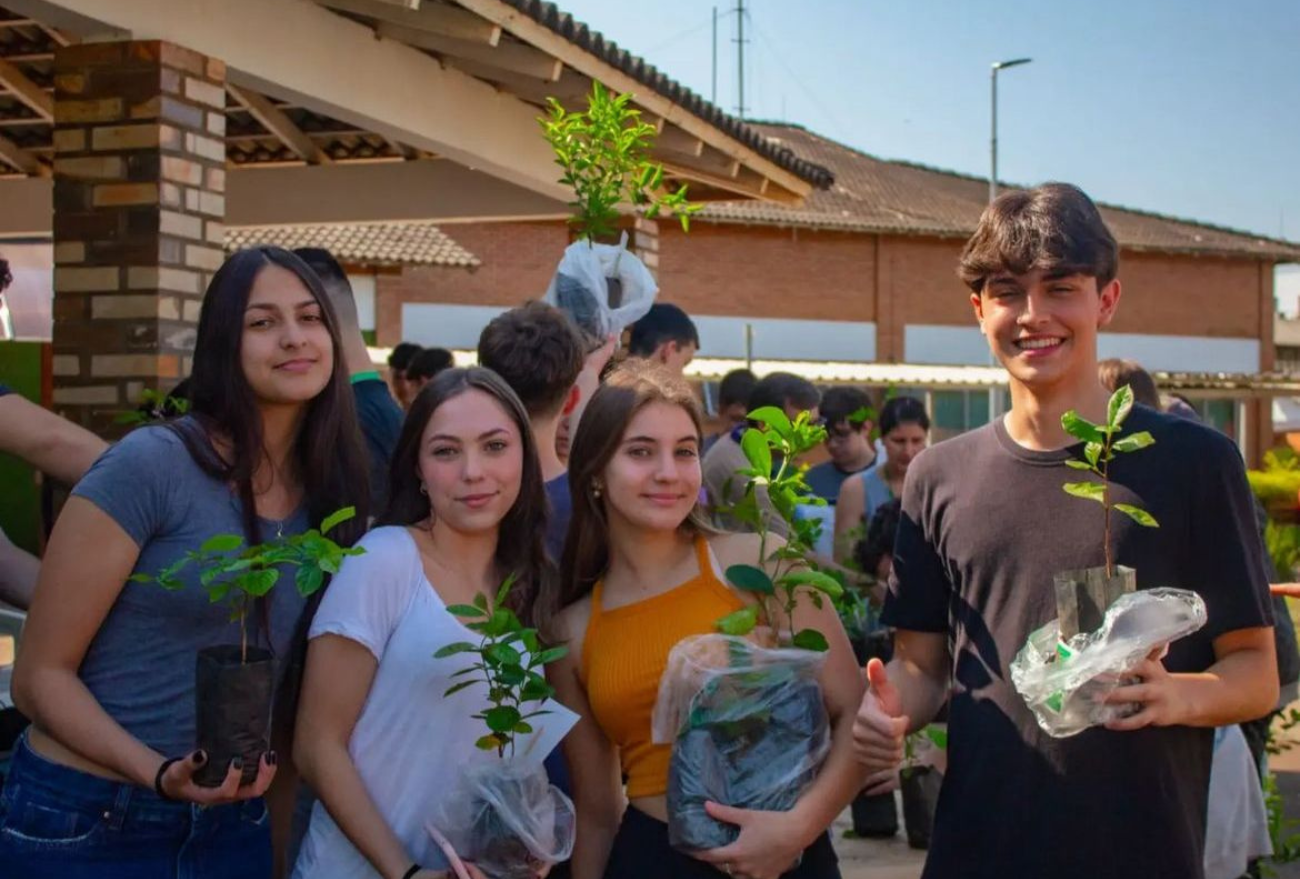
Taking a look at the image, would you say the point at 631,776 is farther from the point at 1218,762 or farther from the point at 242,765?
the point at 1218,762

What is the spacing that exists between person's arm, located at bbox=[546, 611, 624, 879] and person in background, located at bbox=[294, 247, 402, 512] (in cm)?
110

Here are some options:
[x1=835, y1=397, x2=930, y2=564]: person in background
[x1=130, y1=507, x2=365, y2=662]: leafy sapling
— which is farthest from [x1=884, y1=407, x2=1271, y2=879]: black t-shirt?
[x1=835, y1=397, x2=930, y2=564]: person in background

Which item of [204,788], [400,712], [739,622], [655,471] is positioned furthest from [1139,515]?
[204,788]

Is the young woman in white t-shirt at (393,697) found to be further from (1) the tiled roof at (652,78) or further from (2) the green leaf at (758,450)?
(1) the tiled roof at (652,78)

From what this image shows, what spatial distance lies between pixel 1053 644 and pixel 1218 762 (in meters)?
2.11

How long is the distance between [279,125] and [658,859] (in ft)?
24.5

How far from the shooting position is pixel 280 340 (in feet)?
8.71

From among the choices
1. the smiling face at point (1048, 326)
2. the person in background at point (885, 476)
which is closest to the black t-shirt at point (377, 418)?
the smiling face at point (1048, 326)

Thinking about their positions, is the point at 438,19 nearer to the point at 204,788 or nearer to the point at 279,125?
the point at 279,125

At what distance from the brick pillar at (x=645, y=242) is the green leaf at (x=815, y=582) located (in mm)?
7360

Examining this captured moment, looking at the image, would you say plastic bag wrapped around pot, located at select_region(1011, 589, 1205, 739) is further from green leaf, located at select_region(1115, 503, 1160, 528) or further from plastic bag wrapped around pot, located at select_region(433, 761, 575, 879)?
plastic bag wrapped around pot, located at select_region(433, 761, 575, 879)

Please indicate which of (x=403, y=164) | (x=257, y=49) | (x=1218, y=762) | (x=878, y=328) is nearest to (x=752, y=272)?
(x=878, y=328)

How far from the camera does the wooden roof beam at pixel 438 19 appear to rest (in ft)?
23.6

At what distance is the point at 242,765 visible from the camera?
2281 millimetres
